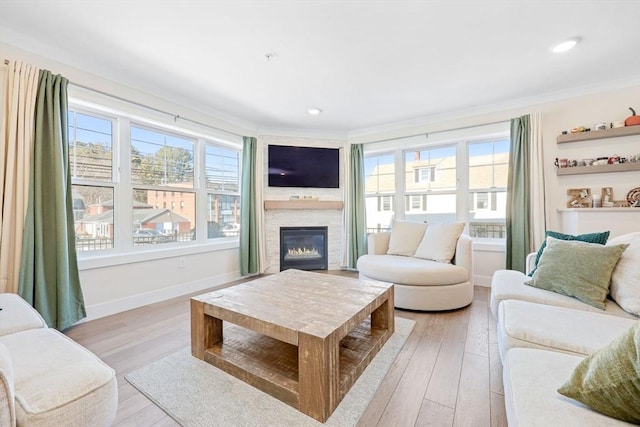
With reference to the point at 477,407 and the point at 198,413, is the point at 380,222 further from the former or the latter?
the point at 198,413

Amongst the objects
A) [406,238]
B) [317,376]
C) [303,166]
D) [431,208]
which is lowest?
[317,376]

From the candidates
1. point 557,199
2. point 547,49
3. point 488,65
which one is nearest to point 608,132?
point 557,199

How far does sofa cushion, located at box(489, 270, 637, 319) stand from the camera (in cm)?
155

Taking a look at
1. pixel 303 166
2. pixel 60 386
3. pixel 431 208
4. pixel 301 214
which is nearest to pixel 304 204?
pixel 301 214

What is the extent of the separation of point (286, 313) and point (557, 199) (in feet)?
10.9

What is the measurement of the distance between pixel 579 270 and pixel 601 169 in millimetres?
1832

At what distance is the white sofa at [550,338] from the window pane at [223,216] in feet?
10.7

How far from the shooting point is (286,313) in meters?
1.52

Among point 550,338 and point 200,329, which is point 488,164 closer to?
point 550,338

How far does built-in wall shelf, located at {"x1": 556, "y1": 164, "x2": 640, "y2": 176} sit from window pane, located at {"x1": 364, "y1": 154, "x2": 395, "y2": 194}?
78.9 inches

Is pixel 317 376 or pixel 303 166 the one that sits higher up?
pixel 303 166

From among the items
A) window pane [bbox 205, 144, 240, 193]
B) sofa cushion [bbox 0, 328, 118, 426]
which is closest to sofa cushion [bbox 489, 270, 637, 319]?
sofa cushion [bbox 0, 328, 118, 426]

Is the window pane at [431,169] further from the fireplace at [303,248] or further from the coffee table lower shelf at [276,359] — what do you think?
the coffee table lower shelf at [276,359]

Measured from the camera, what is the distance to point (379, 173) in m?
4.39
